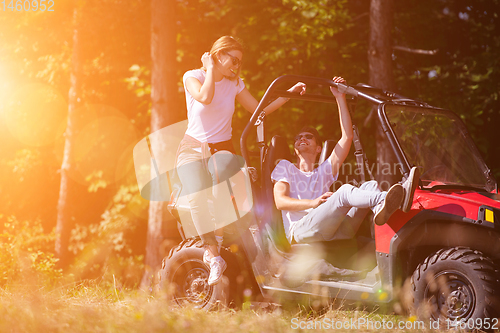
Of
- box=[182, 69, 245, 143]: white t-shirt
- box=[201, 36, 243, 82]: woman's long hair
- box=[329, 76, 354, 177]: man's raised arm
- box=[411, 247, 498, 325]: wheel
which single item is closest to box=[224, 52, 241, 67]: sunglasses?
box=[201, 36, 243, 82]: woman's long hair

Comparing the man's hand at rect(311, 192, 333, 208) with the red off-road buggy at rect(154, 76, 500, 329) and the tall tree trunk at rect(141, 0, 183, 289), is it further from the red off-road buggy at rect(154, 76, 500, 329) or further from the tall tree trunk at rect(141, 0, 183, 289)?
the tall tree trunk at rect(141, 0, 183, 289)

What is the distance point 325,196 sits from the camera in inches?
175

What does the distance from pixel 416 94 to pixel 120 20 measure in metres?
5.96

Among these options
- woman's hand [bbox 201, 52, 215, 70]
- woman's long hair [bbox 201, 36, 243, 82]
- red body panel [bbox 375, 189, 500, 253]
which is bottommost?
red body panel [bbox 375, 189, 500, 253]

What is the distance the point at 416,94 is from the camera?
10.1 meters

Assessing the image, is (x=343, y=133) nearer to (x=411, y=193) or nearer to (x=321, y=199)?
(x=321, y=199)

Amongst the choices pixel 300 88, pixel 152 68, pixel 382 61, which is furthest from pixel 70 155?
pixel 300 88

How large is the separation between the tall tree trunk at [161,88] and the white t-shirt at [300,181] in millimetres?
4170

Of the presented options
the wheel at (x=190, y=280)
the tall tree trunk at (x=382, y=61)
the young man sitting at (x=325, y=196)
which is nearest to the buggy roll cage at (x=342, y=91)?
the young man sitting at (x=325, y=196)

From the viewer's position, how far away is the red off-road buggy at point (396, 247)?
374 cm

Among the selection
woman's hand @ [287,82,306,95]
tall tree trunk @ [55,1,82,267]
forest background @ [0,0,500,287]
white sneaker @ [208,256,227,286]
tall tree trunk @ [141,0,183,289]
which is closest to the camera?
white sneaker @ [208,256,227,286]

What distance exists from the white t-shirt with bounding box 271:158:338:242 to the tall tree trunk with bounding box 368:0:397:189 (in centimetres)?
349

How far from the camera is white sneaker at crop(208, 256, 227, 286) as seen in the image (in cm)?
455

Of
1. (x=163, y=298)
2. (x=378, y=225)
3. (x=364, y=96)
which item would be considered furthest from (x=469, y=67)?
(x=163, y=298)
